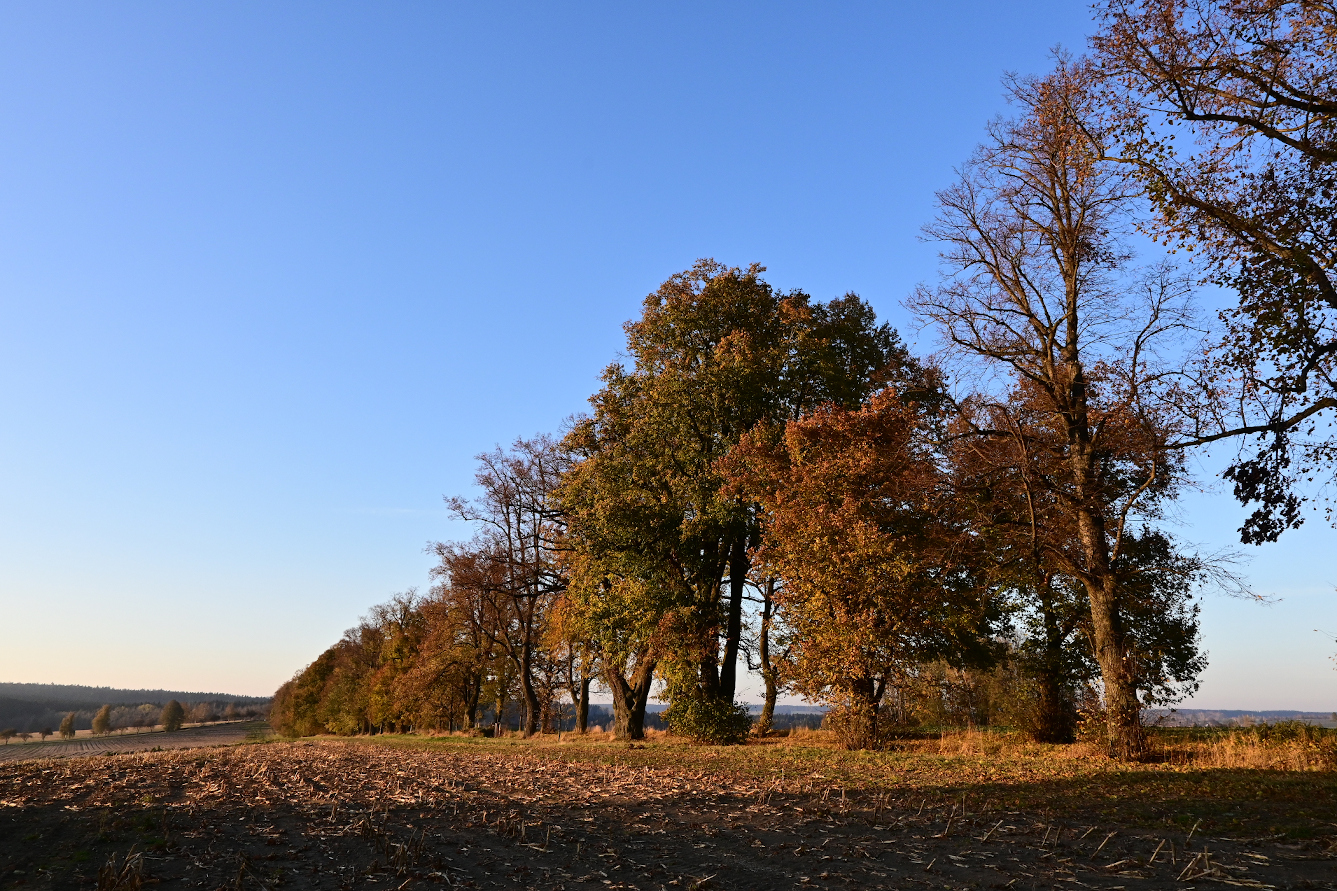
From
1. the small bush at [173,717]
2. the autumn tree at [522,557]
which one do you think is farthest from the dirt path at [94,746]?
the small bush at [173,717]

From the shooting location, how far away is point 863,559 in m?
18.6

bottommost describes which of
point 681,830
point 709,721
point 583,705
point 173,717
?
point 173,717

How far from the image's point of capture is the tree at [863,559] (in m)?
18.6

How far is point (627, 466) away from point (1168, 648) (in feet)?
55.9

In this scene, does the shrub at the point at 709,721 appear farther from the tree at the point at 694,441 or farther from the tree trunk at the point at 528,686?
the tree trunk at the point at 528,686

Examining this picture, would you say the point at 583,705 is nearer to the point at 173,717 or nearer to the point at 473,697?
the point at 473,697

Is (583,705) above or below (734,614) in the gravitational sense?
below

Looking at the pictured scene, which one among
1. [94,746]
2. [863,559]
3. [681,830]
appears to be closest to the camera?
[681,830]

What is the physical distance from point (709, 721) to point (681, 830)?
14289mm

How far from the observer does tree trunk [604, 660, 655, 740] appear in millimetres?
27781

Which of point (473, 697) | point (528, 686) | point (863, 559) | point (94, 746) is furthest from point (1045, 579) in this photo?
point (94, 746)

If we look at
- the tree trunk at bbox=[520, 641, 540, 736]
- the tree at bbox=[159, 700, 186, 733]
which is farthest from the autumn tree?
the tree at bbox=[159, 700, 186, 733]

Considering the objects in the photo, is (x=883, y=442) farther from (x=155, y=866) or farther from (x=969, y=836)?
(x=155, y=866)

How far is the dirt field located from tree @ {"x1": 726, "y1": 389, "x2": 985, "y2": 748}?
466 centimetres
